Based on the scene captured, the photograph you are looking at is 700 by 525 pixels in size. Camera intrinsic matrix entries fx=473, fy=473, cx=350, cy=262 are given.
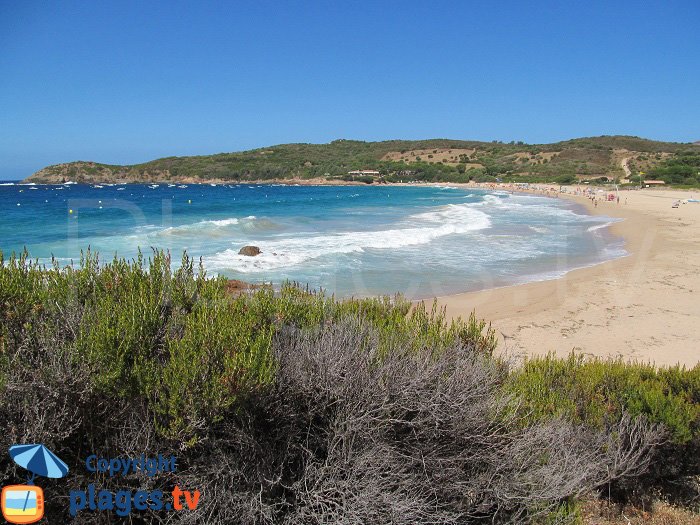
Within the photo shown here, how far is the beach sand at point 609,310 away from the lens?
9.19 m

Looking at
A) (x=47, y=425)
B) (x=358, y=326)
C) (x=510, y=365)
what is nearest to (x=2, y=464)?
(x=47, y=425)

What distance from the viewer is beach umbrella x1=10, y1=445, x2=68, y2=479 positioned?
7.48ft

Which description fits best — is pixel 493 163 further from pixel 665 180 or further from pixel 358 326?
pixel 358 326

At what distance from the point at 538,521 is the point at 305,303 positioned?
2.71 meters

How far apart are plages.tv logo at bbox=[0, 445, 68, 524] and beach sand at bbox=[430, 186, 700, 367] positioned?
21.3 feet

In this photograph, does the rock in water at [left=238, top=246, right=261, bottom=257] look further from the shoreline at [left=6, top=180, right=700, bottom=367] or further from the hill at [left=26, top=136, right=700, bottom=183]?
the hill at [left=26, top=136, right=700, bottom=183]

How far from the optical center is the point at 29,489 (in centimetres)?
231

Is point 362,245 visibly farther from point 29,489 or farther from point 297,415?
point 29,489

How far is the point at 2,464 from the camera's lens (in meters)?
2.36

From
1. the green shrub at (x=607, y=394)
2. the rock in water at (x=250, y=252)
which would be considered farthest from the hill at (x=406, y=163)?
the green shrub at (x=607, y=394)

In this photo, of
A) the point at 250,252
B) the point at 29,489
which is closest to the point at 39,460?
the point at 29,489

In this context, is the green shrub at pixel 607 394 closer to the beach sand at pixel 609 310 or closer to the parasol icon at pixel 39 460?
the beach sand at pixel 609 310

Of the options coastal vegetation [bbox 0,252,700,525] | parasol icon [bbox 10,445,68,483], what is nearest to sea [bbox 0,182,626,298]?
coastal vegetation [bbox 0,252,700,525]

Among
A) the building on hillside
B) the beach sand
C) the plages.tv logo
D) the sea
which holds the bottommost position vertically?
the beach sand
